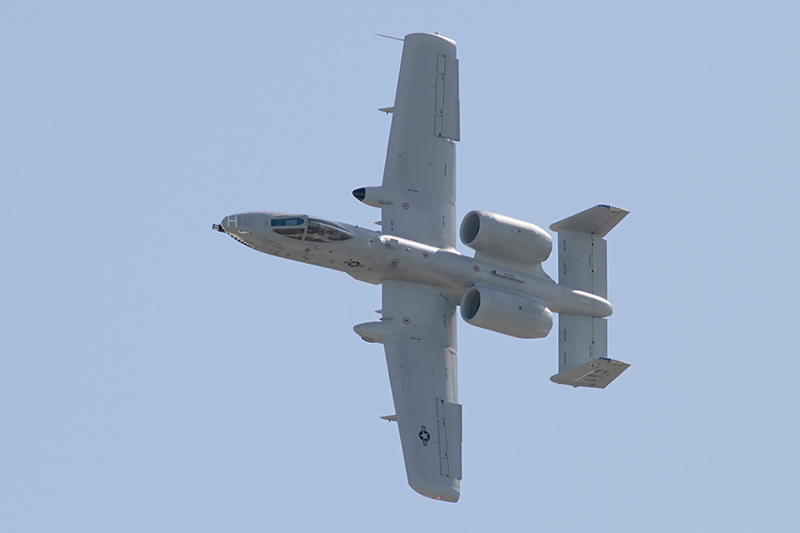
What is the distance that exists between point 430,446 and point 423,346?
3.28 m

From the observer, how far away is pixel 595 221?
57.2m

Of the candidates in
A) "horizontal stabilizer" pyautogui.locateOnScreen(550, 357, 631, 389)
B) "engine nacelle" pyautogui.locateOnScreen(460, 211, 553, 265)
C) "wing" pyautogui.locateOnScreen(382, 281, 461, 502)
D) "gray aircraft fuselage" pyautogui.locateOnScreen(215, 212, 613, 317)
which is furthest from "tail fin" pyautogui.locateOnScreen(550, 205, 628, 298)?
"wing" pyautogui.locateOnScreen(382, 281, 461, 502)

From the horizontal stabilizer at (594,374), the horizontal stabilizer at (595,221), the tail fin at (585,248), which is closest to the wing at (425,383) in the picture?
the horizontal stabilizer at (594,374)

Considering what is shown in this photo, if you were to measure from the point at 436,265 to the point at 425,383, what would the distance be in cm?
370

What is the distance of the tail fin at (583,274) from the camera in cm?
5653

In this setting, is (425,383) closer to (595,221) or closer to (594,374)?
(594,374)

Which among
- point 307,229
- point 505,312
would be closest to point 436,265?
point 505,312

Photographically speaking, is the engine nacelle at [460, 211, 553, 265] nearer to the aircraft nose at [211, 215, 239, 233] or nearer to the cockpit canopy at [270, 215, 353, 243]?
the cockpit canopy at [270, 215, 353, 243]

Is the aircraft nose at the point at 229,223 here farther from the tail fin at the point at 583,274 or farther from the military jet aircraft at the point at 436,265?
the tail fin at the point at 583,274

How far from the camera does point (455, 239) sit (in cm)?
5662

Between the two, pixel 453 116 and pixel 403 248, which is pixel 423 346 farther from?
pixel 453 116

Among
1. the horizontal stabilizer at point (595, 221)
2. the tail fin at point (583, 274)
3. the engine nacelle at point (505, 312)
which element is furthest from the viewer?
the horizontal stabilizer at point (595, 221)

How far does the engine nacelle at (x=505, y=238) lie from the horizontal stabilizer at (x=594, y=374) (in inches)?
149

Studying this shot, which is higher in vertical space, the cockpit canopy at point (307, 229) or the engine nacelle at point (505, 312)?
the cockpit canopy at point (307, 229)
